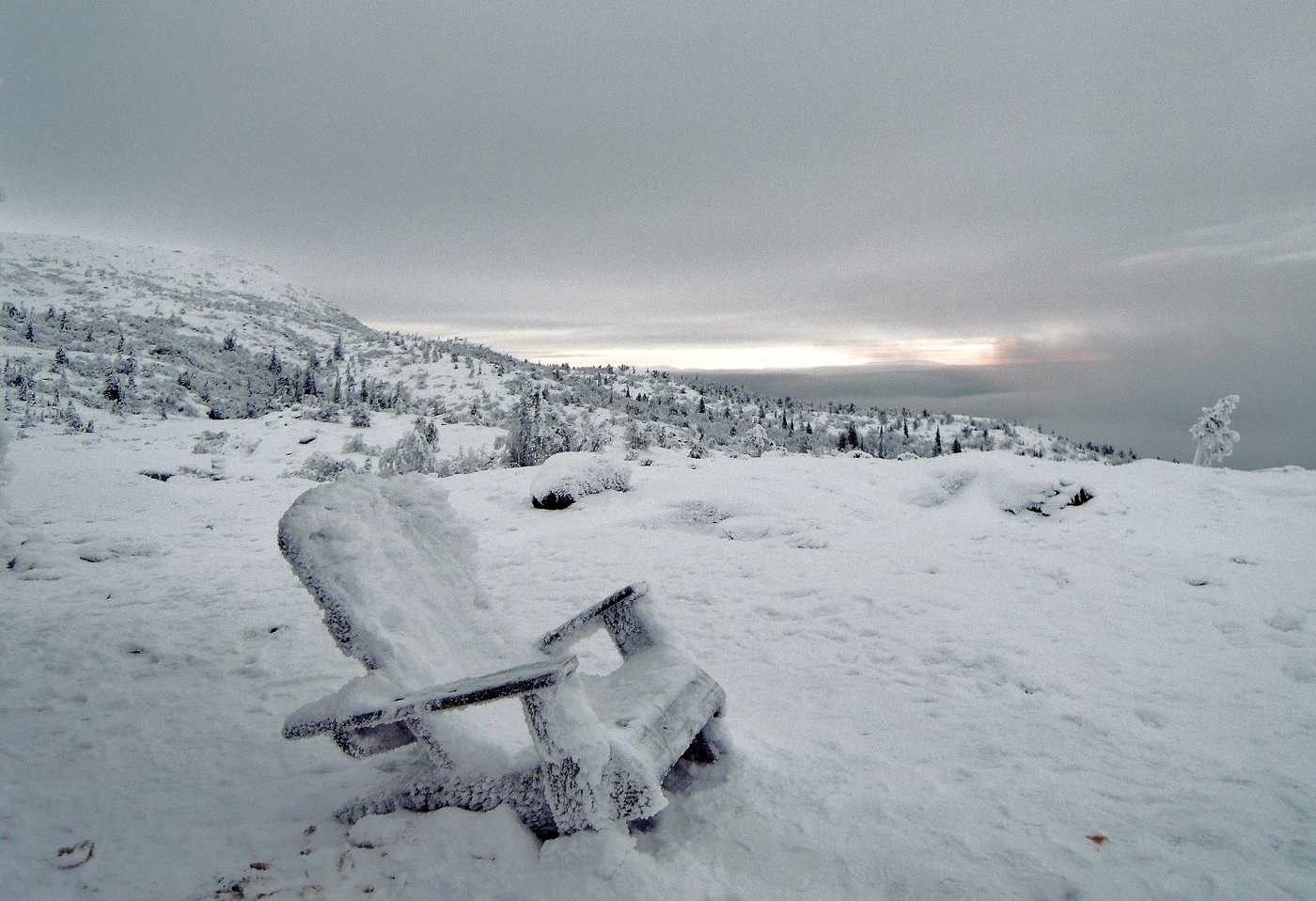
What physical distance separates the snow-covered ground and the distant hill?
39.8 feet

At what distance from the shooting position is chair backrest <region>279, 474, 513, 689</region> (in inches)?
94.1

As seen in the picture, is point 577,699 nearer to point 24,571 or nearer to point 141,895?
point 141,895

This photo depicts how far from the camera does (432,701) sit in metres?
2.07

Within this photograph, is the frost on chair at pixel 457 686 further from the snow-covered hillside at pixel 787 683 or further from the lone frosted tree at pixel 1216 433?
the lone frosted tree at pixel 1216 433

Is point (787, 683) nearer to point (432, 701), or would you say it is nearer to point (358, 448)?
point (432, 701)

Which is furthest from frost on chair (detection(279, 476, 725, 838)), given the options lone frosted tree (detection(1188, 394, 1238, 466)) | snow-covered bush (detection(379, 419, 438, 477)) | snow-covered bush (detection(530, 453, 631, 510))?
lone frosted tree (detection(1188, 394, 1238, 466))

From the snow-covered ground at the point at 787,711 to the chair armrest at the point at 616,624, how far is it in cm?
34

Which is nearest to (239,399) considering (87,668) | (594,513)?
(594,513)

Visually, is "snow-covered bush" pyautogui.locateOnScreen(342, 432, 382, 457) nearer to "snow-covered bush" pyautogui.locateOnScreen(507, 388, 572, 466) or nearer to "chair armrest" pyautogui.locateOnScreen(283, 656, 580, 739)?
"snow-covered bush" pyautogui.locateOnScreen(507, 388, 572, 466)

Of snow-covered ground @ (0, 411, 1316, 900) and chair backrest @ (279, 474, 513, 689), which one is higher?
chair backrest @ (279, 474, 513, 689)

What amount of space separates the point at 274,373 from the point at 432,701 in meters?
59.5

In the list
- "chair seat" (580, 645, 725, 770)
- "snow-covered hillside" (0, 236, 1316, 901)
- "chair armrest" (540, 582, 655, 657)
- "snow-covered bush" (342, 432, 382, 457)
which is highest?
"chair armrest" (540, 582, 655, 657)

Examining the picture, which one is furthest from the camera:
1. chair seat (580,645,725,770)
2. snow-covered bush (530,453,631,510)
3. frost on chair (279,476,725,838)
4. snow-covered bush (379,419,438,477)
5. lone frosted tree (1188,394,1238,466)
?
lone frosted tree (1188,394,1238,466)

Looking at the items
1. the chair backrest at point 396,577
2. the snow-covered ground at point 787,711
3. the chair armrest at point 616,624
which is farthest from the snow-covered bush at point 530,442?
the chair armrest at point 616,624
